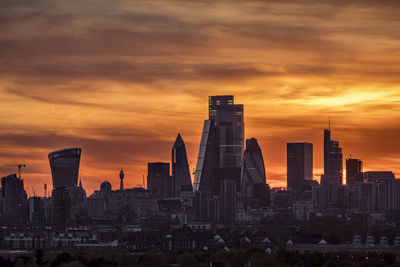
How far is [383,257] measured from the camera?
18500 cm

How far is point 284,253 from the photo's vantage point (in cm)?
18188

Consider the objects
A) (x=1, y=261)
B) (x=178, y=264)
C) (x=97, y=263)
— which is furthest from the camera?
(x=178, y=264)

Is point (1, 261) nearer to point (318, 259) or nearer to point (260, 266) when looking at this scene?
point (260, 266)

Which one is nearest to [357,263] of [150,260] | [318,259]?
[318,259]

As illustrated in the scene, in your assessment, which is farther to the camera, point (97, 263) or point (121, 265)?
point (121, 265)

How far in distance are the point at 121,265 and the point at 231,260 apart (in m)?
16.7

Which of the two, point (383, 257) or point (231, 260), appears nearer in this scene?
point (231, 260)

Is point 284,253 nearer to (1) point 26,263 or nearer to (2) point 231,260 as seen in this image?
(2) point 231,260

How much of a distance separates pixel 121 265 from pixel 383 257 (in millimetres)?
42429

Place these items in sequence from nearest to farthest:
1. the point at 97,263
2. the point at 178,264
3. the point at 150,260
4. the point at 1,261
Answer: the point at 1,261
the point at 97,263
the point at 178,264
the point at 150,260

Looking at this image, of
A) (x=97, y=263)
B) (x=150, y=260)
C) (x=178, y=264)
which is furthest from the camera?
(x=150, y=260)

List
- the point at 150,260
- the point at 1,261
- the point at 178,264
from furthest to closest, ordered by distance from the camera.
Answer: the point at 150,260, the point at 178,264, the point at 1,261

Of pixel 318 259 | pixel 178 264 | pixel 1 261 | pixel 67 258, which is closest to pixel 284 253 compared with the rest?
pixel 318 259

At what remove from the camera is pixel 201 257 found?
182500 mm
